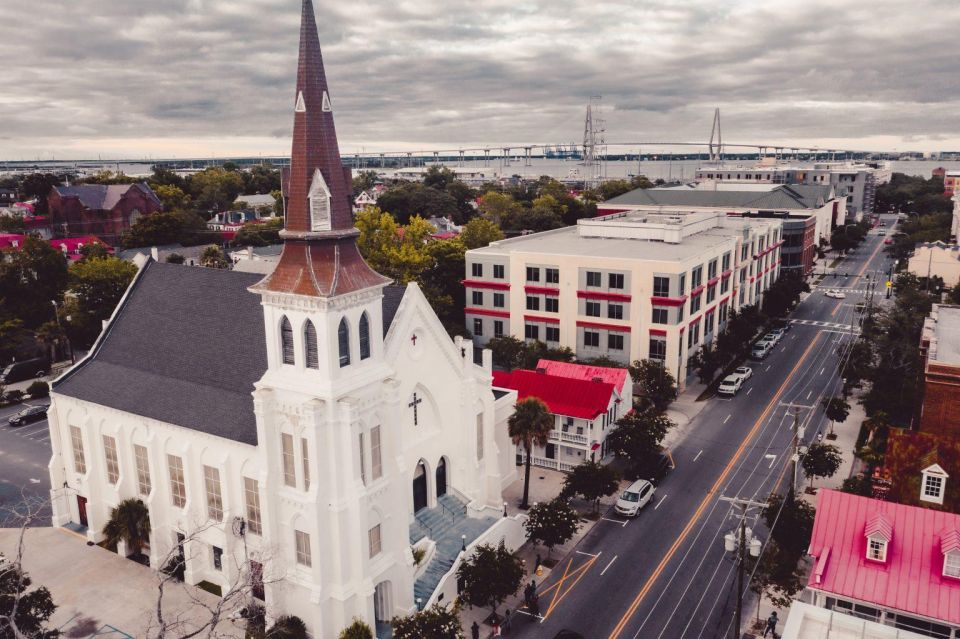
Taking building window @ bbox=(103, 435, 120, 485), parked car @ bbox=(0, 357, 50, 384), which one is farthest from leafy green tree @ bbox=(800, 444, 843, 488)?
parked car @ bbox=(0, 357, 50, 384)

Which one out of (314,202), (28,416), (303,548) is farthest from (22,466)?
(314,202)

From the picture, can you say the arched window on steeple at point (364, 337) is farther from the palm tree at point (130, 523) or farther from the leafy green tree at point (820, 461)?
the leafy green tree at point (820, 461)

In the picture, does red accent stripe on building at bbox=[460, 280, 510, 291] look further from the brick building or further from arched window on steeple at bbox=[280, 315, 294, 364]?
the brick building

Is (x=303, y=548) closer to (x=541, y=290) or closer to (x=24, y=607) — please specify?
(x=24, y=607)

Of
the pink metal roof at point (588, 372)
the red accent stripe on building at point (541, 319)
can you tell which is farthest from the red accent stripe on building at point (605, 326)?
the pink metal roof at point (588, 372)

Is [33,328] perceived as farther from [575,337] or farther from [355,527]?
[355,527]

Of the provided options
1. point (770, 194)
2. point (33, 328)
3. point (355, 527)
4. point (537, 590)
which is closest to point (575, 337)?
point (537, 590)
